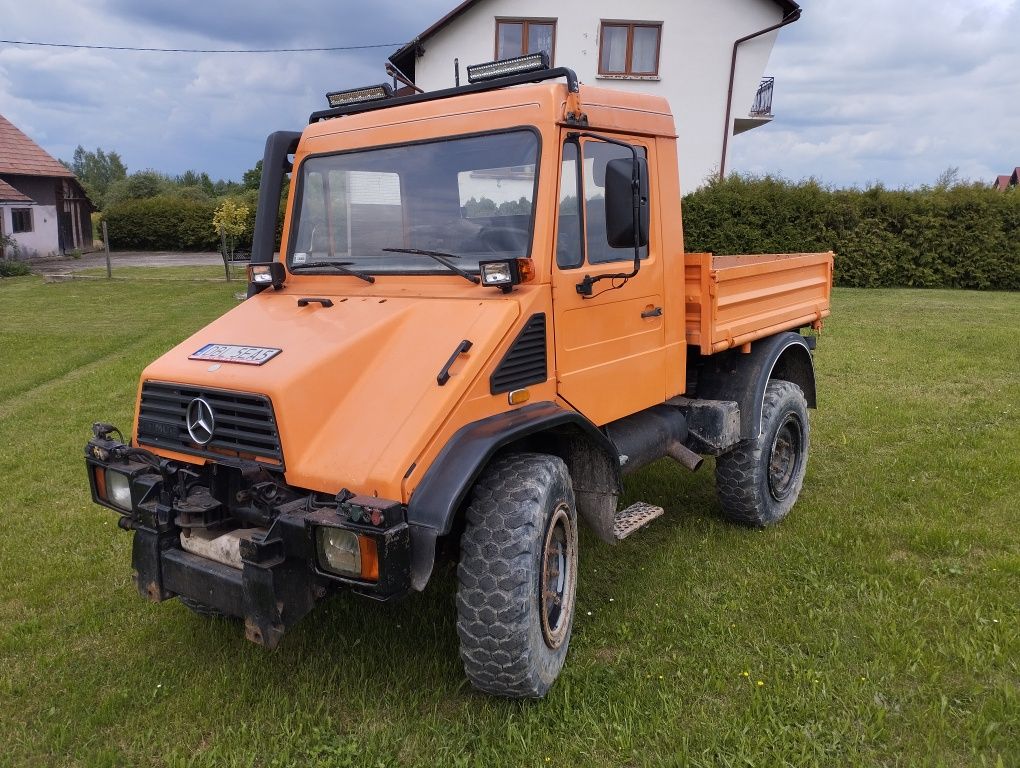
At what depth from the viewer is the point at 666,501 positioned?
593 centimetres

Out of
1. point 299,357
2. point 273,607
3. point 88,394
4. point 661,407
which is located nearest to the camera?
point 273,607

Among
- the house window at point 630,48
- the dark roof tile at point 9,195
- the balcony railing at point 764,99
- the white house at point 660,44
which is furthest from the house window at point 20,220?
the balcony railing at point 764,99

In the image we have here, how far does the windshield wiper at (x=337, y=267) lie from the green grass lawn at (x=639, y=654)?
1706 mm

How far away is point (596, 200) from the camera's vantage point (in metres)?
3.99

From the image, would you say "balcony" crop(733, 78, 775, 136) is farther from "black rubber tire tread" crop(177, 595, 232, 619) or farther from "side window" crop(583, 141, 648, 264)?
"black rubber tire tread" crop(177, 595, 232, 619)

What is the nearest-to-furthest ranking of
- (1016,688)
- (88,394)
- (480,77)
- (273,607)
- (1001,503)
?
1. (273,607)
2. (1016,688)
3. (480,77)
4. (1001,503)
5. (88,394)

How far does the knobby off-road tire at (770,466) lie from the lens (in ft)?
17.2

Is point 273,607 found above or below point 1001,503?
above

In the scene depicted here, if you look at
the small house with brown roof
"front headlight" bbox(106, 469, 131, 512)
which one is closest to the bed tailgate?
"front headlight" bbox(106, 469, 131, 512)

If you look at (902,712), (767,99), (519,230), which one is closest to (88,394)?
(519,230)

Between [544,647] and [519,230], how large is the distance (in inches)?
70.7

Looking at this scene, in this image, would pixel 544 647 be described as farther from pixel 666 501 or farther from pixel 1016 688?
pixel 666 501

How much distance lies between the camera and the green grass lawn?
3.26 metres

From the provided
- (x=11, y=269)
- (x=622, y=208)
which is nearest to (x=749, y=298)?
(x=622, y=208)
